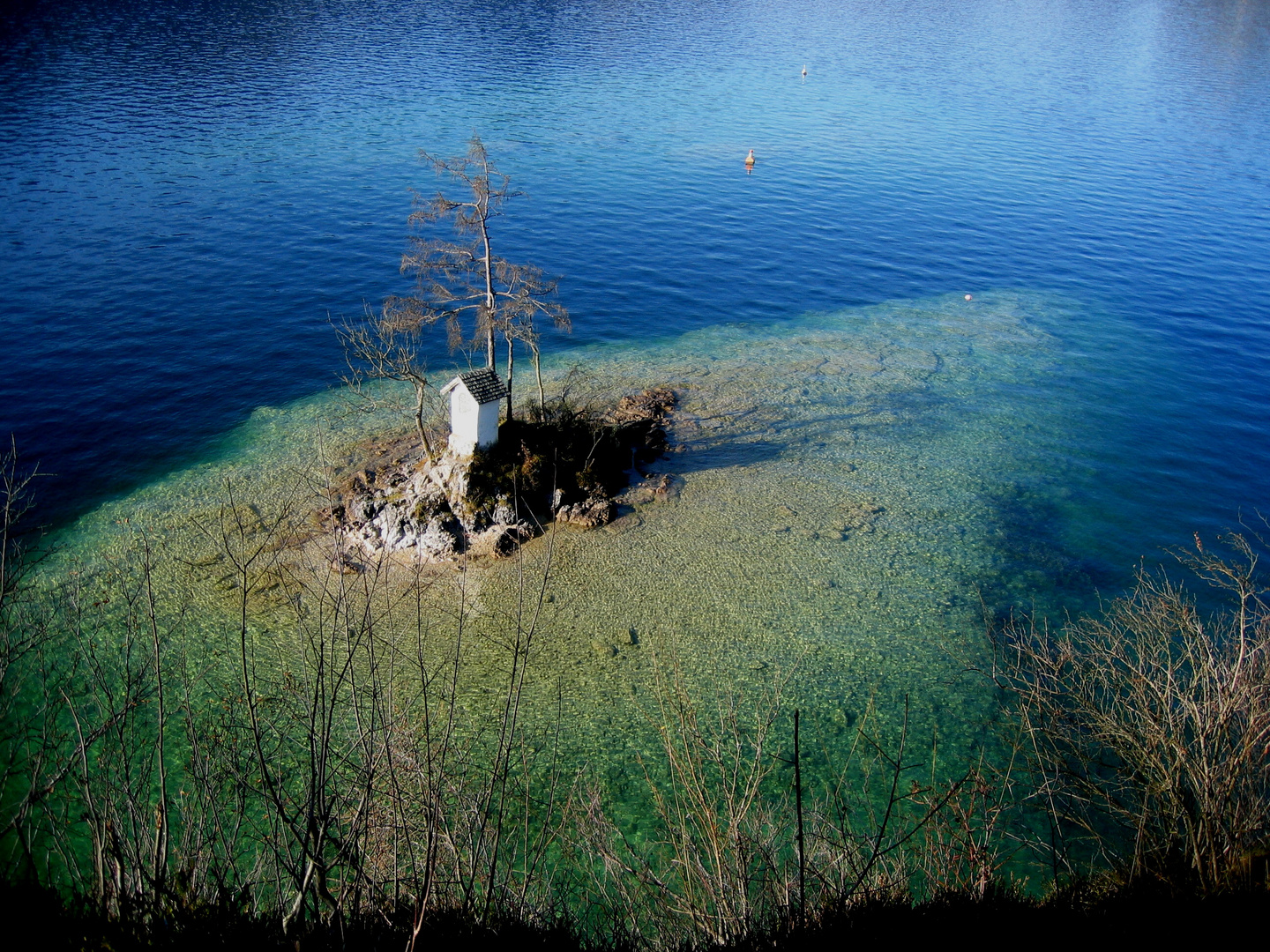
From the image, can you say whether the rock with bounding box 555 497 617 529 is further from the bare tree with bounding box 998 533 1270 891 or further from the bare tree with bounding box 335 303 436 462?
the bare tree with bounding box 998 533 1270 891

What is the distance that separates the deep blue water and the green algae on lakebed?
265 cm

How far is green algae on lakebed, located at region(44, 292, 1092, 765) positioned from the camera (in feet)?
65.7

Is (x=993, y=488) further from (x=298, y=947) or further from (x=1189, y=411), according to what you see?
(x=298, y=947)

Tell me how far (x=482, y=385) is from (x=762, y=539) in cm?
898

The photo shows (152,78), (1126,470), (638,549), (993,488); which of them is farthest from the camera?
(152,78)

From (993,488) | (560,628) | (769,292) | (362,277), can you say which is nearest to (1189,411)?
(993,488)

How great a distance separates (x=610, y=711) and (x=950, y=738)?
290 inches

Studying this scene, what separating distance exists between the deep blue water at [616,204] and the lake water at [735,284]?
0.28 metres

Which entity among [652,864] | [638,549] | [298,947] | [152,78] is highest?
[152,78]

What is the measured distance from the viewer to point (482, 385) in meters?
23.8

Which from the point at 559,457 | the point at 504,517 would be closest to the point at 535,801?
the point at 504,517

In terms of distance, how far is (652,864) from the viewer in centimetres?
1555

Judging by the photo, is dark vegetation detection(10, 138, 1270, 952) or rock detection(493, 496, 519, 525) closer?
dark vegetation detection(10, 138, 1270, 952)

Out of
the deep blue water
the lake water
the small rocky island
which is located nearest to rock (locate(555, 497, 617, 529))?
the small rocky island
